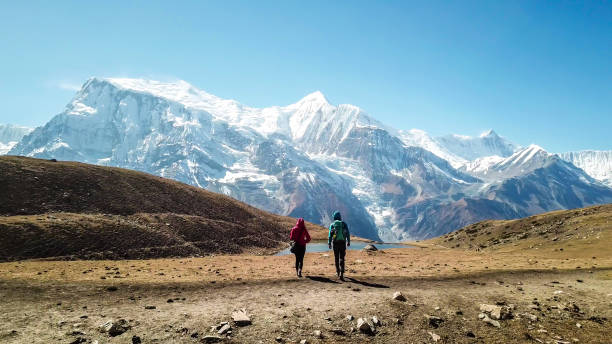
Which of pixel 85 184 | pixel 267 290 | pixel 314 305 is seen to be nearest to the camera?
pixel 314 305

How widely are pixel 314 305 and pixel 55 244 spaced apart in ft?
119

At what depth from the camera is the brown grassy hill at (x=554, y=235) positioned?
155 feet

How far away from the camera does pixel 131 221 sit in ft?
181

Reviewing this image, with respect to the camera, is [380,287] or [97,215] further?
[97,215]

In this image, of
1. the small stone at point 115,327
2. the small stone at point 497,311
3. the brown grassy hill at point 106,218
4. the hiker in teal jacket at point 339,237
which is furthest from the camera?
the brown grassy hill at point 106,218

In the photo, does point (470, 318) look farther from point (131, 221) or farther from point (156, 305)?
point (131, 221)

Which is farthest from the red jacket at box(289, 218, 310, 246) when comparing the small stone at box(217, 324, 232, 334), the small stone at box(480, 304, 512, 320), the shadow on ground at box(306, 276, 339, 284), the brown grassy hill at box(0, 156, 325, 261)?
the brown grassy hill at box(0, 156, 325, 261)

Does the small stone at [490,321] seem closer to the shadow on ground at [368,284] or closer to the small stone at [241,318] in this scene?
the shadow on ground at [368,284]

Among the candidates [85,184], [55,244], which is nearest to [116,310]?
[55,244]

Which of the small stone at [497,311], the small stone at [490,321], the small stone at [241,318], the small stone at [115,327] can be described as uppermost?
the small stone at [497,311]

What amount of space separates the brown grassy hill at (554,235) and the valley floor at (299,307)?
87.4ft

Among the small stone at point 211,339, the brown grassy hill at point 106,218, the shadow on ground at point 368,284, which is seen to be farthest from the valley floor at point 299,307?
the brown grassy hill at point 106,218

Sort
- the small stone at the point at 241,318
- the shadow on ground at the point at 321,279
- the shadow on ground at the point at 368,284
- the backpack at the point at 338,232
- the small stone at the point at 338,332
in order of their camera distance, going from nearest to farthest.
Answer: the small stone at the point at 338,332
the small stone at the point at 241,318
the shadow on ground at the point at 368,284
the shadow on ground at the point at 321,279
the backpack at the point at 338,232

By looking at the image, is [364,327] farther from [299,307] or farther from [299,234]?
[299,234]
